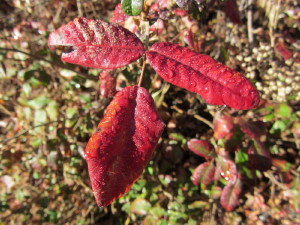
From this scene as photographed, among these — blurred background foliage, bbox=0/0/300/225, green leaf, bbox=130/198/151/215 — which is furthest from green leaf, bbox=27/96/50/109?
green leaf, bbox=130/198/151/215

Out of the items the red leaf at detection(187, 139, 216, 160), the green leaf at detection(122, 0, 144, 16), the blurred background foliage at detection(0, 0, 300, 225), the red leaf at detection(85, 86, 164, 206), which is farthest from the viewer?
the blurred background foliage at detection(0, 0, 300, 225)

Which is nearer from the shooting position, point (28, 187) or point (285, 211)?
point (285, 211)

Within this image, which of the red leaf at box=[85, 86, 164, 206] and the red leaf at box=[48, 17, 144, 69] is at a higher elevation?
the red leaf at box=[48, 17, 144, 69]

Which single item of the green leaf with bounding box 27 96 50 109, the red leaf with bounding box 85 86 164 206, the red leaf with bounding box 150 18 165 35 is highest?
the red leaf with bounding box 150 18 165 35

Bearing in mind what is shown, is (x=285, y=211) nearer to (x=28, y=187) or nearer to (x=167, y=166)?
(x=167, y=166)

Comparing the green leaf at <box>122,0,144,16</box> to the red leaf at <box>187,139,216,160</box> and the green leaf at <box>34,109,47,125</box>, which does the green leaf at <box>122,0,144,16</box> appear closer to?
the red leaf at <box>187,139,216,160</box>

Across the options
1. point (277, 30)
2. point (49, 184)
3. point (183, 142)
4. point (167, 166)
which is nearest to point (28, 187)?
point (49, 184)

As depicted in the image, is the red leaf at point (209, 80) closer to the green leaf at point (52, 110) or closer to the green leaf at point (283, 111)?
the green leaf at point (283, 111)

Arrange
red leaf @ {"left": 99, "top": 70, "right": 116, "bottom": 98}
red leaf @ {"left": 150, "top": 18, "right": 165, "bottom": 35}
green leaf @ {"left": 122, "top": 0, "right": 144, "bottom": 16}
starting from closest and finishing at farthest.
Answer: green leaf @ {"left": 122, "top": 0, "right": 144, "bottom": 16}, red leaf @ {"left": 150, "top": 18, "right": 165, "bottom": 35}, red leaf @ {"left": 99, "top": 70, "right": 116, "bottom": 98}
